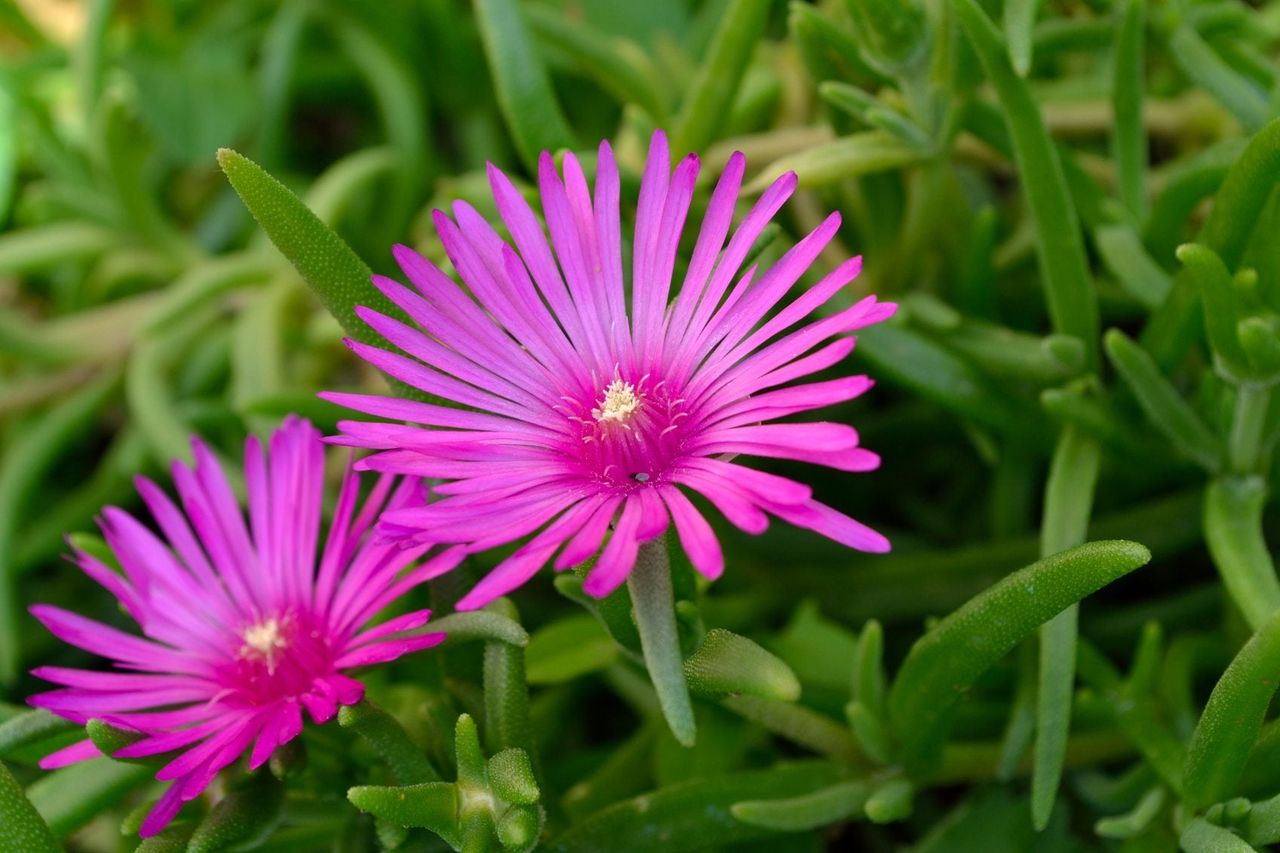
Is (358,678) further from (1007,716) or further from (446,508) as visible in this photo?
(1007,716)

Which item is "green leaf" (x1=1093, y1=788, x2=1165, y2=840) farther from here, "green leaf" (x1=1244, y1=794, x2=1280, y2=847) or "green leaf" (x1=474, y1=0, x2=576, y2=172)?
"green leaf" (x1=474, y1=0, x2=576, y2=172)

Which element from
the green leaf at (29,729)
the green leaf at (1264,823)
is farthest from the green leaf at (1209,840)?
the green leaf at (29,729)

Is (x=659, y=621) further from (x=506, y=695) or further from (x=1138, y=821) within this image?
(x=1138, y=821)

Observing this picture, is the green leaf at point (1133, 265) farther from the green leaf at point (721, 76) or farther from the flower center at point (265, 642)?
the flower center at point (265, 642)

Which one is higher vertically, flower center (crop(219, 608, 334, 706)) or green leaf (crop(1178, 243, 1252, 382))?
green leaf (crop(1178, 243, 1252, 382))

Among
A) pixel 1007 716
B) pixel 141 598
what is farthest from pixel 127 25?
pixel 1007 716

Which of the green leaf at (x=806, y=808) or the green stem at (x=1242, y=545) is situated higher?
the green stem at (x=1242, y=545)

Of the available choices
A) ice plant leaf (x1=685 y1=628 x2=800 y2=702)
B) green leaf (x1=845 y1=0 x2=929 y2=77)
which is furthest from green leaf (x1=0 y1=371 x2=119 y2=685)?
green leaf (x1=845 y1=0 x2=929 y2=77)
